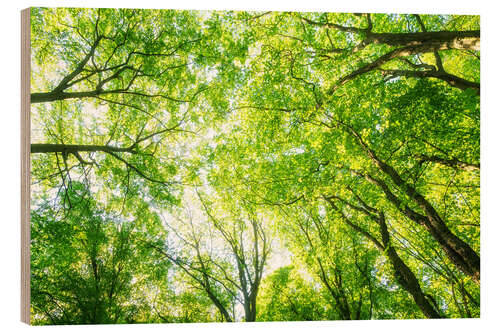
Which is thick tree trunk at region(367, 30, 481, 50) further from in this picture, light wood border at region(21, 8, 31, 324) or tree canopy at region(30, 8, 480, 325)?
light wood border at region(21, 8, 31, 324)

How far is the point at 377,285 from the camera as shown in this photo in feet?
16.0

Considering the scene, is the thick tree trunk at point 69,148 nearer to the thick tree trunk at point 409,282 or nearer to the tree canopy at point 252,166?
the tree canopy at point 252,166

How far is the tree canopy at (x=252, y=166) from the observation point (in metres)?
4.27

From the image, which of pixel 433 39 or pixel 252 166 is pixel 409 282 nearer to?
pixel 252 166

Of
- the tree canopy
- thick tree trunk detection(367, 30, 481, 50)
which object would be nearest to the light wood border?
the tree canopy

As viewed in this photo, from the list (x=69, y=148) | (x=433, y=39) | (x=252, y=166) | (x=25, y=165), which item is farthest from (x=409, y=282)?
(x=25, y=165)

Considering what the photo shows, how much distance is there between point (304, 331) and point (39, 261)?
3.13 m

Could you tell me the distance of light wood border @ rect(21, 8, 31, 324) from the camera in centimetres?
397

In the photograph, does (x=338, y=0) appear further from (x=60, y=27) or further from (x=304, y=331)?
(x=304, y=331)

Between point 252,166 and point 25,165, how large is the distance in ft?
8.67

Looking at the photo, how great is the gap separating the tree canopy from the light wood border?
0.07m
